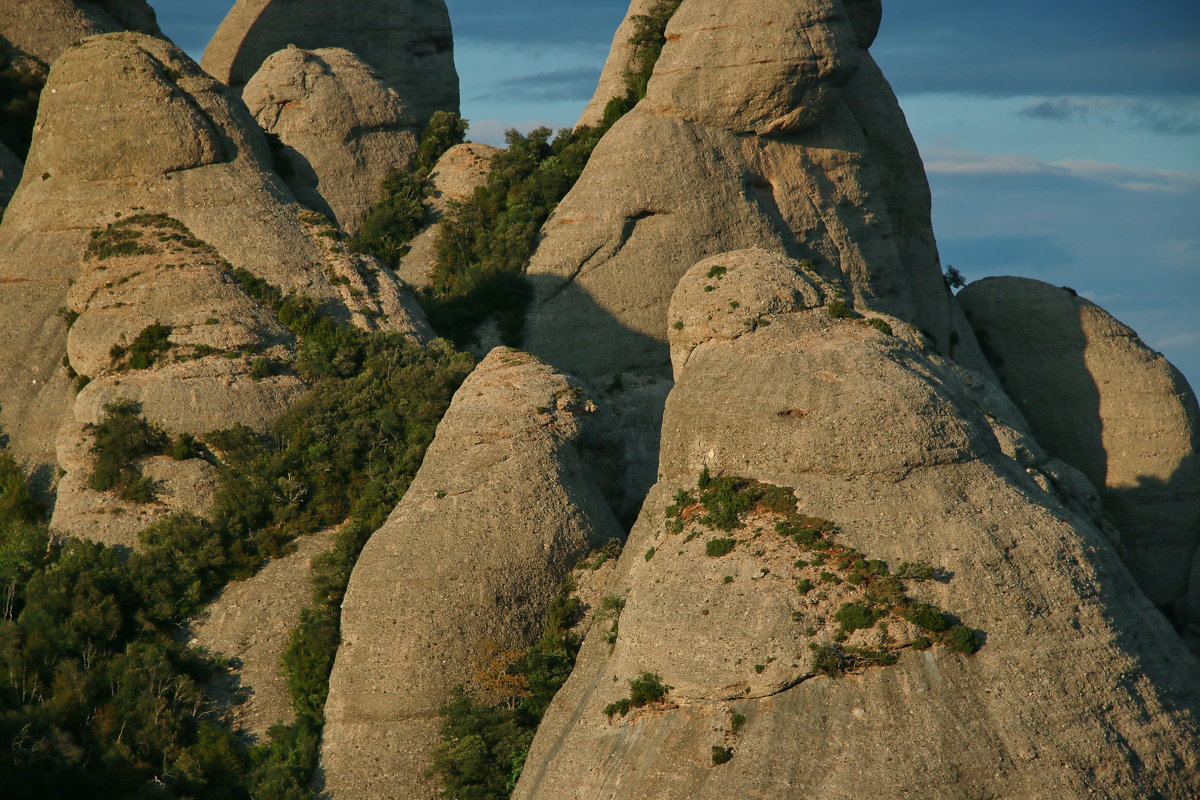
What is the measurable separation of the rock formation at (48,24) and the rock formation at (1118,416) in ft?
124

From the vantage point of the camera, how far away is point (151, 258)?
42.8 meters

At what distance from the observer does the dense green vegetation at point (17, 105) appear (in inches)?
2228

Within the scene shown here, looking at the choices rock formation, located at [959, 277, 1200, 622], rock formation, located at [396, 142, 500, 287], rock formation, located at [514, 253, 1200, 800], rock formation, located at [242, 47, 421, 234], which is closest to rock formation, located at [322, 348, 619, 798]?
rock formation, located at [514, 253, 1200, 800]

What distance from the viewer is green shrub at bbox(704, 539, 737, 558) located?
2980 centimetres

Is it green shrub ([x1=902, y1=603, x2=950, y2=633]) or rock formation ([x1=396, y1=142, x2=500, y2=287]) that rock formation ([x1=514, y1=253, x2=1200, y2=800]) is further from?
rock formation ([x1=396, y1=142, x2=500, y2=287])

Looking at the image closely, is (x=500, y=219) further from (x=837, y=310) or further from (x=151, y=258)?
(x=837, y=310)

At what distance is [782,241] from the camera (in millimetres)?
51000

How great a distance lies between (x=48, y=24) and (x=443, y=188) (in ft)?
60.1

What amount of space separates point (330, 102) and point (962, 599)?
40.3 m

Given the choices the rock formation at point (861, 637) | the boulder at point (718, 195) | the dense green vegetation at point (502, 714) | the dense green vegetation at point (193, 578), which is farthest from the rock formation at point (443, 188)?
the rock formation at point (861, 637)

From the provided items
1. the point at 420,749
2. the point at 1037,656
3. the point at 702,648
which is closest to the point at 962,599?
the point at 1037,656

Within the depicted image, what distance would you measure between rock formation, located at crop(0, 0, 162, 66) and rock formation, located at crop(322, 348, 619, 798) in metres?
33.5

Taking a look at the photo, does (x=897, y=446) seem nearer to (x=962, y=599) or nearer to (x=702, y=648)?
(x=962, y=599)

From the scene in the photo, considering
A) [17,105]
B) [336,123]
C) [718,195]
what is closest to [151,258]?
[718,195]
